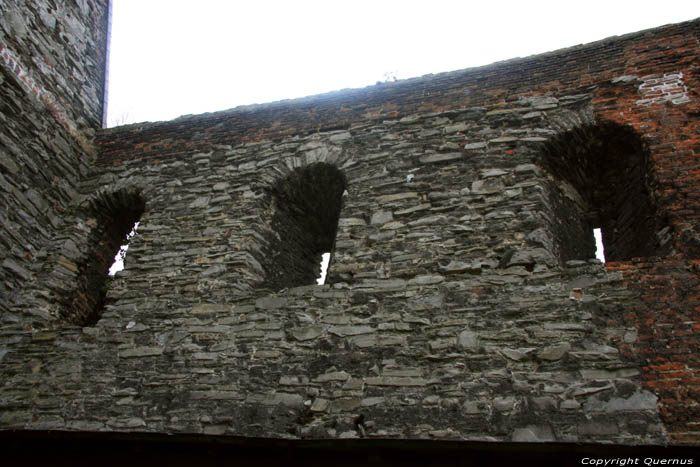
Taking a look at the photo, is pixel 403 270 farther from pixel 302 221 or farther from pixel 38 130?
pixel 38 130

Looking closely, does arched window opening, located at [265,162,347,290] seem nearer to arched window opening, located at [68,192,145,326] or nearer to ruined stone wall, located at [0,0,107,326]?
arched window opening, located at [68,192,145,326]

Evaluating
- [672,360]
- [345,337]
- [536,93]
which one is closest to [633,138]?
[536,93]

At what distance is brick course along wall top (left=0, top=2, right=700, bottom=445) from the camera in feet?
15.1

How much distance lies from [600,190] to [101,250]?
5.56 m

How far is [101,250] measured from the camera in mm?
7227

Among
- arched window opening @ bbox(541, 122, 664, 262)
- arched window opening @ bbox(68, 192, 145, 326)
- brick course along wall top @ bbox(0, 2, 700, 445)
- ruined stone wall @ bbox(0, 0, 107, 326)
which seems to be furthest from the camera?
arched window opening @ bbox(68, 192, 145, 326)

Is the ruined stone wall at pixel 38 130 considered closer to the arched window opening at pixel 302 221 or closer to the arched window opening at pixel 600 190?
the arched window opening at pixel 302 221

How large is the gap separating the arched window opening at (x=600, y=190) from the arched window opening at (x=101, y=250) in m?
4.74

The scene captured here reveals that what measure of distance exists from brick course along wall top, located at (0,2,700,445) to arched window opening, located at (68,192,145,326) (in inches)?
1.1

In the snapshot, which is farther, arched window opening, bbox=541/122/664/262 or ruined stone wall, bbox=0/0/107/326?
ruined stone wall, bbox=0/0/107/326

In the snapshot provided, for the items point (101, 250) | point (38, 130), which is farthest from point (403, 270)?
point (38, 130)

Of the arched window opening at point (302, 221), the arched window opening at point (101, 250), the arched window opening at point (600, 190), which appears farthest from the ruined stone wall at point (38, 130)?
the arched window opening at point (600, 190)

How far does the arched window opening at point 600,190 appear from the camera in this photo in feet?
18.9

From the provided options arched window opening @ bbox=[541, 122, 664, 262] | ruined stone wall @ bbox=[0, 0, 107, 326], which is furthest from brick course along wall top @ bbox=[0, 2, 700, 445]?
ruined stone wall @ bbox=[0, 0, 107, 326]
